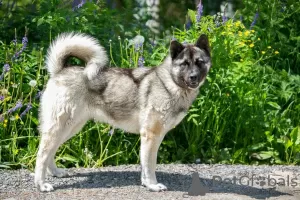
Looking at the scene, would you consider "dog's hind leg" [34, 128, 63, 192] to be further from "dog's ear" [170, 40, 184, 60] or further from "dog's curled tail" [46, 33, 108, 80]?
"dog's ear" [170, 40, 184, 60]

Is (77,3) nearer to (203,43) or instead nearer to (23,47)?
(23,47)

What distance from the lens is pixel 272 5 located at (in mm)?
7867

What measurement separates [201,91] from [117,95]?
1.39 metres

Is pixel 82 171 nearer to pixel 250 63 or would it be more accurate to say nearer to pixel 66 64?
pixel 66 64

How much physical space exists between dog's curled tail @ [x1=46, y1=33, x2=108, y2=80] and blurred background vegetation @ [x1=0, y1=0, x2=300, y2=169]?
695 millimetres

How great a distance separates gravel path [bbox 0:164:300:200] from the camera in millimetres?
5543

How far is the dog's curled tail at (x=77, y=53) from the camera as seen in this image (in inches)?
229

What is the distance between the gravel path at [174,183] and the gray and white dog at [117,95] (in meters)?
0.17

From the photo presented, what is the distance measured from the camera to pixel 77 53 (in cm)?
586

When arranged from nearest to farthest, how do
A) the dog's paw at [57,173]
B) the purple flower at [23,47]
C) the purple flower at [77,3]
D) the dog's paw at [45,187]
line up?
the dog's paw at [45,187] → the dog's paw at [57,173] → the purple flower at [23,47] → the purple flower at [77,3]

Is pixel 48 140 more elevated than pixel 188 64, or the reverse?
pixel 188 64

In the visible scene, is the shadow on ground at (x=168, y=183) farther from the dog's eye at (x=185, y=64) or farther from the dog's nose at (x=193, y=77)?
the dog's eye at (x=185, y=64)

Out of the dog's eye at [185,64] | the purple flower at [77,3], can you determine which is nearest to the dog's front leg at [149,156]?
the dog's eye at [185,64]

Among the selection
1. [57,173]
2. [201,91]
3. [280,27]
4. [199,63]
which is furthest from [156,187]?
[280,27]
